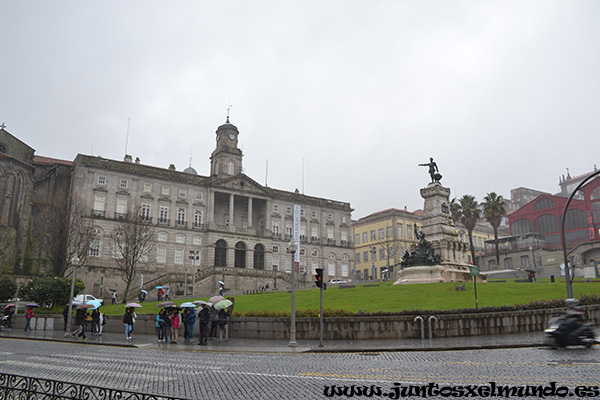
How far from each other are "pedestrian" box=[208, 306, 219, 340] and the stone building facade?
98.5ft

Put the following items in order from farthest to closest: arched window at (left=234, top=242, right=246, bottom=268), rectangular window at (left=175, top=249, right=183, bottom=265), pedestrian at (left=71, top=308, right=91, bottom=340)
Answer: arched window at (left=234, top=242, right=246, bottom=268)
rectangular window at (left=175, top=249, right=183, bottom=265)
pedestrian at (left=71, top=308, right=91, bottom=340)

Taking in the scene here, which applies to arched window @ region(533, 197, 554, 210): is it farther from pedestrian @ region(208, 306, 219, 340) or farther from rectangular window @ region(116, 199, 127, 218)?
pedestrian @ region(208, 306, 219, 340)

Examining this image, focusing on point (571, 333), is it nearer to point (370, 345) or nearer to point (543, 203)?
point (370, 345)

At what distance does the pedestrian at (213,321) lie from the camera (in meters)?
21.0

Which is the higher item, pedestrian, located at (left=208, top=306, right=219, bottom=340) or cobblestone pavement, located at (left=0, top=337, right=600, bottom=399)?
pedestrian, located at (left=208, top=306, right=219, bottom=340)

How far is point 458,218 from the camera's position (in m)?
63.7

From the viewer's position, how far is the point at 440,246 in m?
36.1

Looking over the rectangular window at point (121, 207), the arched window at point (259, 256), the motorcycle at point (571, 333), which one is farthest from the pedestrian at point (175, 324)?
the arched window at point (259, 256)

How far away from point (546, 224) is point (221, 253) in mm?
52177

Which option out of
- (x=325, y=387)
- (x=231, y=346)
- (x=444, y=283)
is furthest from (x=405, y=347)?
(x=444, y=283)

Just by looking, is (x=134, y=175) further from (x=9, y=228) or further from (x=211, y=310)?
(x=211, y=310)

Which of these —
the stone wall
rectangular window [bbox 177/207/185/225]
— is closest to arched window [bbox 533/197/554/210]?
rectangular window [bbox 177/207/185/225]

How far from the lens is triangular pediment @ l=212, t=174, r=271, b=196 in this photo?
7006 cm

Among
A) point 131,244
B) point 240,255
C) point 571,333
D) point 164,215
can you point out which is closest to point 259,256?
point 240,255
